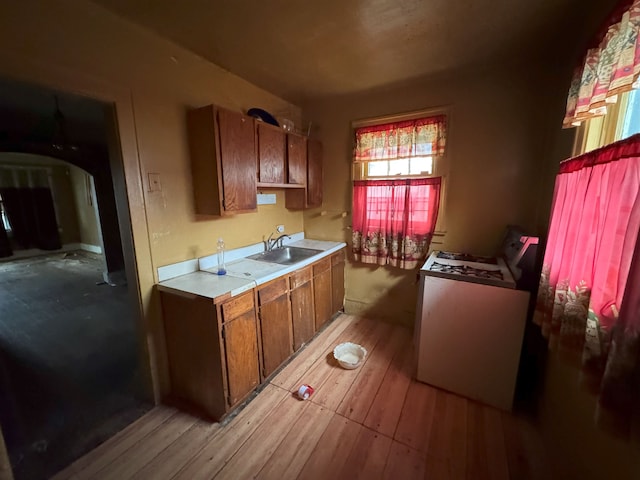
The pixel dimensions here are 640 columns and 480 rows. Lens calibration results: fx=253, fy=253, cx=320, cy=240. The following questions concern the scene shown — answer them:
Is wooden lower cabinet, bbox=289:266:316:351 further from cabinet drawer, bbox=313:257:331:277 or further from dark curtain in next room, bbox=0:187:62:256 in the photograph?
dark curtain in next room, bbox=0:187:62:256

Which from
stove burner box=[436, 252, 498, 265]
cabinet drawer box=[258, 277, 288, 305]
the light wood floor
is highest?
stove burner box=[436, 252, 498, 265]

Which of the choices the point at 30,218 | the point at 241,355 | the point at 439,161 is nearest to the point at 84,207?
the point at 30,218

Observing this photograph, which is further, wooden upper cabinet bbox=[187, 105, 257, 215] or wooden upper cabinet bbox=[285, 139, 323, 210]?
wooden upper cabinet bbox=[285, 139, 323, 210]

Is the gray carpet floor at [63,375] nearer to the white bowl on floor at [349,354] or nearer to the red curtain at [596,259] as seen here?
the white bowl on floor at [349,354]

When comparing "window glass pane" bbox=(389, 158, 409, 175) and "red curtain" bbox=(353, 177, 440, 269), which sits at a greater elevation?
"window glass pane" bbox=(389, 158, 409, 175)

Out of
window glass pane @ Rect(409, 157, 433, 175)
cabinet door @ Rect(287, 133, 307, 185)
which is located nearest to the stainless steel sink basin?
cabinet door @ Rect(287, 133, 307, 185)

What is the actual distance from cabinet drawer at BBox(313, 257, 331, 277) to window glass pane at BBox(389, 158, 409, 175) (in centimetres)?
111

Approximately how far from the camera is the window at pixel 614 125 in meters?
1.02

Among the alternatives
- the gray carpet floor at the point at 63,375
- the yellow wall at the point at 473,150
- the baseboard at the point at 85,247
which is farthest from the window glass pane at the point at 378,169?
the baseboard at the point at 85,247

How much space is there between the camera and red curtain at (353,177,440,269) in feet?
7.99

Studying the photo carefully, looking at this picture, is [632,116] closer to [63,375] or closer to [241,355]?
[241,355]

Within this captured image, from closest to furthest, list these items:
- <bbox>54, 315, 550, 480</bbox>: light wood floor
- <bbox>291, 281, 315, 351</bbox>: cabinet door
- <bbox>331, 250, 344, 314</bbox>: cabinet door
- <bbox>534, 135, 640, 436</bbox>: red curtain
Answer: <bbox>534, 135, 640, 436</bbox>: red curtain → <bbox>54, 315, 550, 480</bbox>: light wood floor → <bbox>291, 281, 315, 351</bbox>: cabinet door → <bbox>331, 250, 344, 314</bbox>: cabinet door

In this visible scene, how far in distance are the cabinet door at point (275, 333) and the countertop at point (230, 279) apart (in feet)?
0.69

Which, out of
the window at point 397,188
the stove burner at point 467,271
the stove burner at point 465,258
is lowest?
the stove burner at point 467,271
